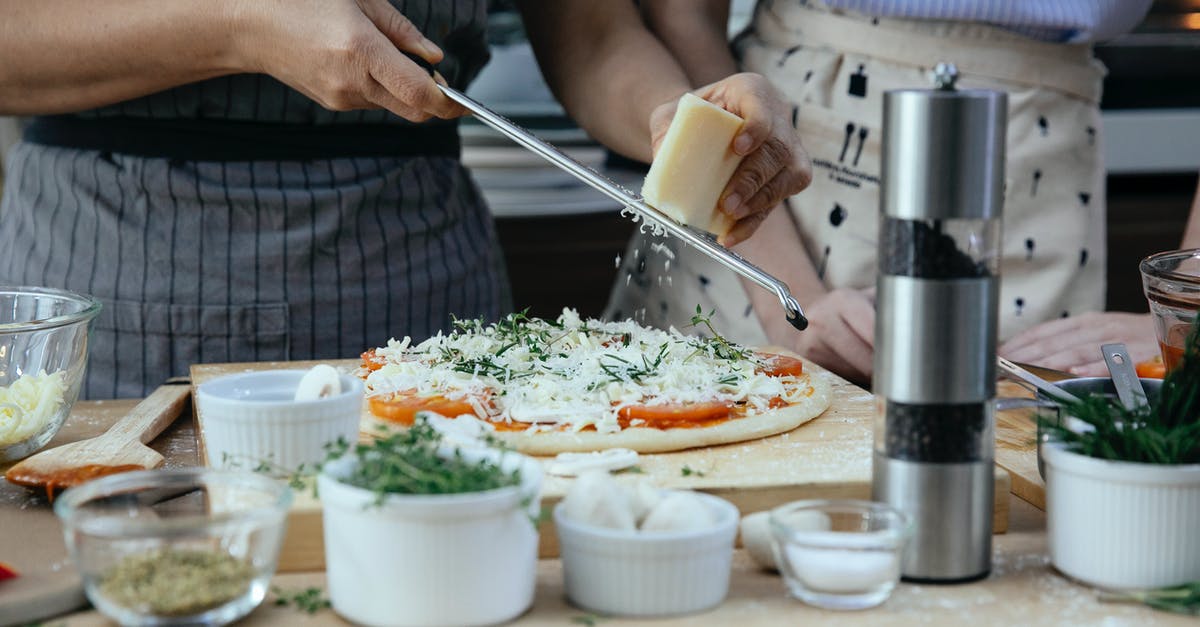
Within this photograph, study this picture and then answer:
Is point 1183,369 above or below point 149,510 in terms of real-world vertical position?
above

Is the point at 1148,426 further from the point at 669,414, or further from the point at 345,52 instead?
the point at 345,52

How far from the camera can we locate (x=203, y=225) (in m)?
1.78

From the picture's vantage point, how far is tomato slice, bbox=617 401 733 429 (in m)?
1.29

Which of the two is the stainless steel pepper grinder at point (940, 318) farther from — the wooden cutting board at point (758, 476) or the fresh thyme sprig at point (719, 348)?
the fresh thyme sprig at point (719, 348)

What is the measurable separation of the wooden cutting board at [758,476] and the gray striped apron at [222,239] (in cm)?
75

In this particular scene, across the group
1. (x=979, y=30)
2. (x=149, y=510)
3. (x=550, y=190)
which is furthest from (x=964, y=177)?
(x=550, y=190)

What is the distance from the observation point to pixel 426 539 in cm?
88

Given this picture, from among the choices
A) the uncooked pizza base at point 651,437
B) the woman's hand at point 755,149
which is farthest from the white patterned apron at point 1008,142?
the uncooked pizza base at point 651,437

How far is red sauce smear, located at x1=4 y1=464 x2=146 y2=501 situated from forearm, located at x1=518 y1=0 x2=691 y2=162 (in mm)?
933

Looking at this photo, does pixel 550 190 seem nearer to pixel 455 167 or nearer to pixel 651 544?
pixel 455 167

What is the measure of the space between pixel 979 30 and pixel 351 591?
1.38m

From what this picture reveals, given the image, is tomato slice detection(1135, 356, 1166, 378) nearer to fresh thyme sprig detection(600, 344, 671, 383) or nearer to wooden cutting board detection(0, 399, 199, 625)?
fresh thyme sprig detection(600, 344, 671, 383)

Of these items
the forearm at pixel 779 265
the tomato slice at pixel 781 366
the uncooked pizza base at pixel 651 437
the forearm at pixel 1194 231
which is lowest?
the uncooked pizza base at pixel 651 437

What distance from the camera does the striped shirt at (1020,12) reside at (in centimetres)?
188
